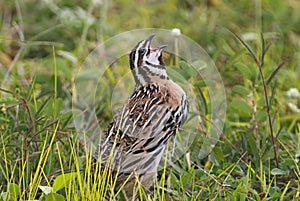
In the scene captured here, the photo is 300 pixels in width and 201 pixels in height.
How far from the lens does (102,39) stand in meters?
4.59

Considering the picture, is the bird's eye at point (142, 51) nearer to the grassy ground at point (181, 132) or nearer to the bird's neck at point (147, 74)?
the bird's neck at point (147, 74)

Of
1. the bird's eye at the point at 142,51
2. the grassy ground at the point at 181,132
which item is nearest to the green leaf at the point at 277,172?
the grassy ground at the point at 181,132

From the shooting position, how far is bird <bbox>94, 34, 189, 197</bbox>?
8.39 feet

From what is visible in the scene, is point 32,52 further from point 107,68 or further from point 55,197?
point 55,197

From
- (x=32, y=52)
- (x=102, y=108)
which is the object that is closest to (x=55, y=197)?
(x=102, y=108)

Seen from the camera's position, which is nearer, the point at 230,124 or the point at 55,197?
the point at 55,197

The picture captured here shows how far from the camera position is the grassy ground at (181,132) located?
9.15 feet

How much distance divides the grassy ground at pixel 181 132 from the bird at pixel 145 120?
0.08m

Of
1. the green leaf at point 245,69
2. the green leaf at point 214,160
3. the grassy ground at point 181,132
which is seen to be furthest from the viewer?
the green leaf at point 245,69

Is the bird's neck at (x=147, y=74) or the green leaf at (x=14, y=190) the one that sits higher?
the bird's neck at (x=147, y=74)

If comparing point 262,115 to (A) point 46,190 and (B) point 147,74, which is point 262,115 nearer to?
(B) point 147,74

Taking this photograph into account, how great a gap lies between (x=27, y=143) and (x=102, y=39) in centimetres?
176

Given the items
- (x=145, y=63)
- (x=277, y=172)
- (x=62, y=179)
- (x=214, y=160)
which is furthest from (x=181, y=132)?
(x=62, y=179)

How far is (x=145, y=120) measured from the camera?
256 centimetres
